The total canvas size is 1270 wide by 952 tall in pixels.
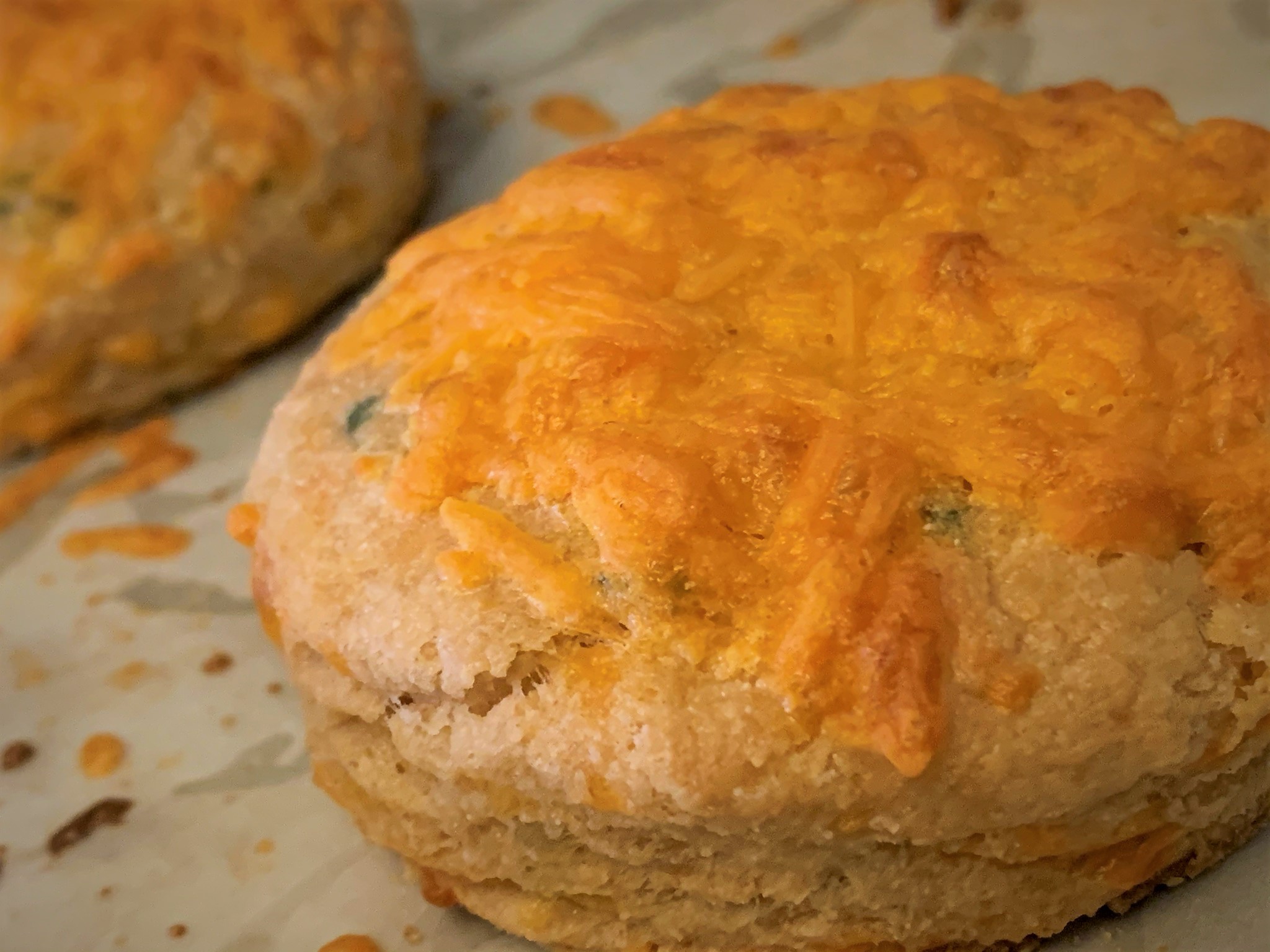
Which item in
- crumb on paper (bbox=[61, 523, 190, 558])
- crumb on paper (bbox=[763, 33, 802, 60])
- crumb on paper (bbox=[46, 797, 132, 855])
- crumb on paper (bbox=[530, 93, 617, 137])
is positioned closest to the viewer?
crumb on paper (bbox=[46, 797, 132, 855])

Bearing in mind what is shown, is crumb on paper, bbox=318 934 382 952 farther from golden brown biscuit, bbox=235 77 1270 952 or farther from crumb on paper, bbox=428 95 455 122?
crumb on paper, bbox=428 95 455 122

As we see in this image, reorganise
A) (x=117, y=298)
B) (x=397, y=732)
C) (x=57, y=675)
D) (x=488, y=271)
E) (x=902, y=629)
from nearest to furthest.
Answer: (x=902, y=629) < (x=397, y=732) < (x=488, y=271) < (x=57, y=675) < (x=117, y=298)

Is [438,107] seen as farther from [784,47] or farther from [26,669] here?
[26,669]

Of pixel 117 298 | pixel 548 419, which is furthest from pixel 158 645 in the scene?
pixel 548 419

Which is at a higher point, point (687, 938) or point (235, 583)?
point (687, 938)

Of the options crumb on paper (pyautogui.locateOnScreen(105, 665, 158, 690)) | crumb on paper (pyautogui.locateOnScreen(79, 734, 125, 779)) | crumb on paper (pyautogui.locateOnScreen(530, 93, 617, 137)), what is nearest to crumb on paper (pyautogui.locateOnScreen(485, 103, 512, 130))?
crumb on paper (pyautogui.locateOnScreen(530, 93, 617, 137))

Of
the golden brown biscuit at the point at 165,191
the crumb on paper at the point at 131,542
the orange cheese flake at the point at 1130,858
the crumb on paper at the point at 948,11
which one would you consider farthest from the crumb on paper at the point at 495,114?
the orange cheese flake at the point at 1130,858

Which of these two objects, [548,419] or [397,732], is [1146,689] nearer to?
[548,419]
